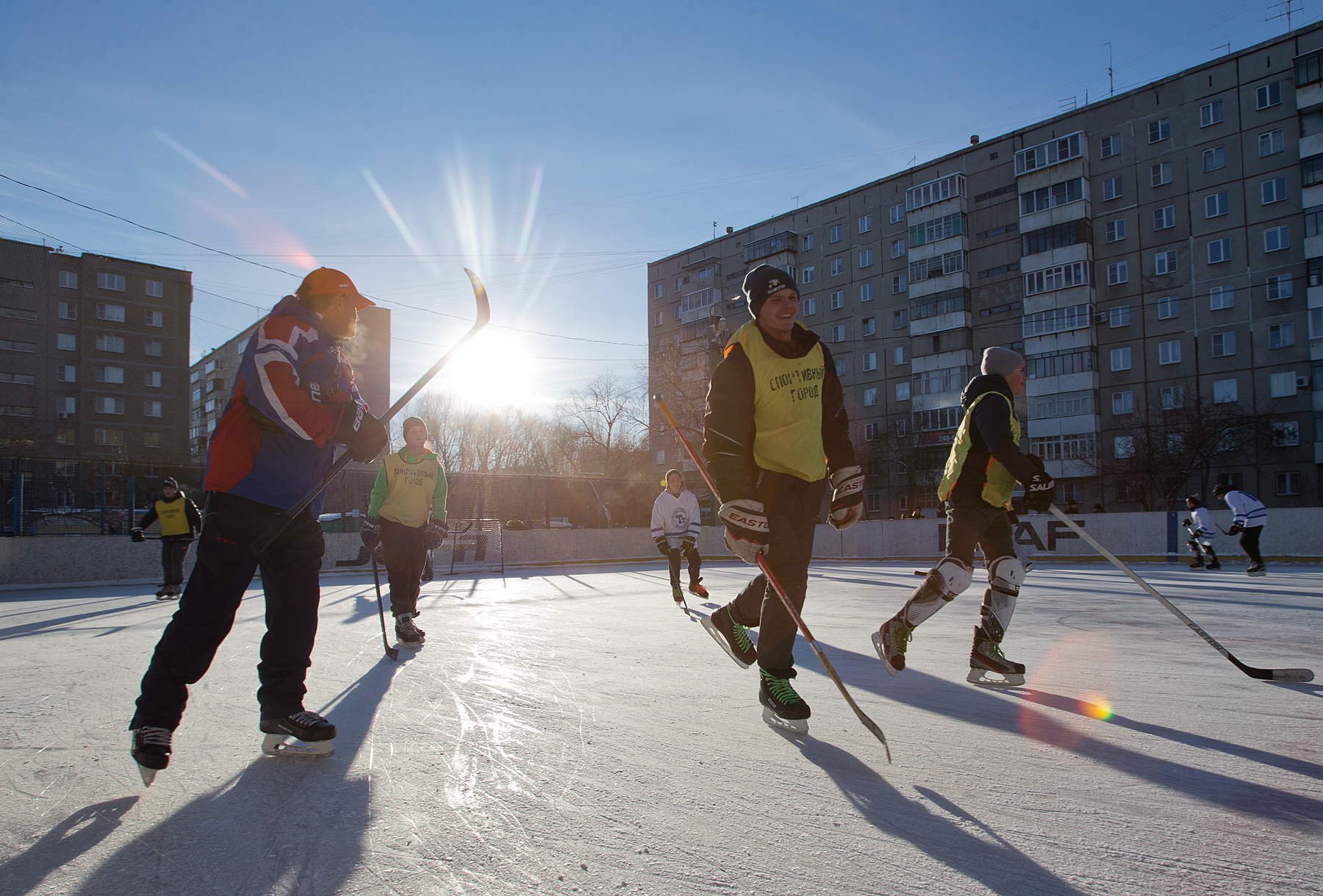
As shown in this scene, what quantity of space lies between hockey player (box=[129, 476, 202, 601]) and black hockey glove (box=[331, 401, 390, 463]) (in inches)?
378

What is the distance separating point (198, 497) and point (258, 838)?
854 inches

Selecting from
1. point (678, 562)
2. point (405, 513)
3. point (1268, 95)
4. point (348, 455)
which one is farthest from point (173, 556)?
point (1268, 95)

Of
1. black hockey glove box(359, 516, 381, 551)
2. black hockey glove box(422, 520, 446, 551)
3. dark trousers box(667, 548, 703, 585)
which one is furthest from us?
dark trousers box(667, 548, 703, 585)

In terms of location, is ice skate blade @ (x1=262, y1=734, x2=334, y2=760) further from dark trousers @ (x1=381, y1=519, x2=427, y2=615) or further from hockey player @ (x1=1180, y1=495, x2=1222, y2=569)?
hockey player @ (x1=1180, y1=495, x2=1222, y2=569)

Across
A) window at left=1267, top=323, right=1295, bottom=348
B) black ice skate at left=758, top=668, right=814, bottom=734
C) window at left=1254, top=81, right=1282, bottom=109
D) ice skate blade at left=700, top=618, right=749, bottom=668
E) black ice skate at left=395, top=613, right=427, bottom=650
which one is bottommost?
black ice skate at left=395, top=613, right=427, bottom=650

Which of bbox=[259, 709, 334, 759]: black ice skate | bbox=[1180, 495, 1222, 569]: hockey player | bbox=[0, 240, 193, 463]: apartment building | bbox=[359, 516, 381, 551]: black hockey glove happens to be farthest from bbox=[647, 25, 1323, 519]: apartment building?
bbox=[0, 240, 193, 463]: apartment building

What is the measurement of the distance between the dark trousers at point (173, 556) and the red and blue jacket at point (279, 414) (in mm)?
9632

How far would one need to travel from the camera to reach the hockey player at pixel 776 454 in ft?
9.75

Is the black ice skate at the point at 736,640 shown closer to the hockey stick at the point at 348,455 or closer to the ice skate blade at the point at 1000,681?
the ice skate blade at the point at 1000,681

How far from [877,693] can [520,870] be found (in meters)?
2.21

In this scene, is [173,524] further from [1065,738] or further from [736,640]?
[1065,738]

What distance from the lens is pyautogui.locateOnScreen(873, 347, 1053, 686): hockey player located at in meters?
3.74

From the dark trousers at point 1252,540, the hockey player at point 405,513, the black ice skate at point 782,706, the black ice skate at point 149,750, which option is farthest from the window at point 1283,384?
the black ice skate at point 149,750

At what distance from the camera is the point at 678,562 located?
9.27 meters
